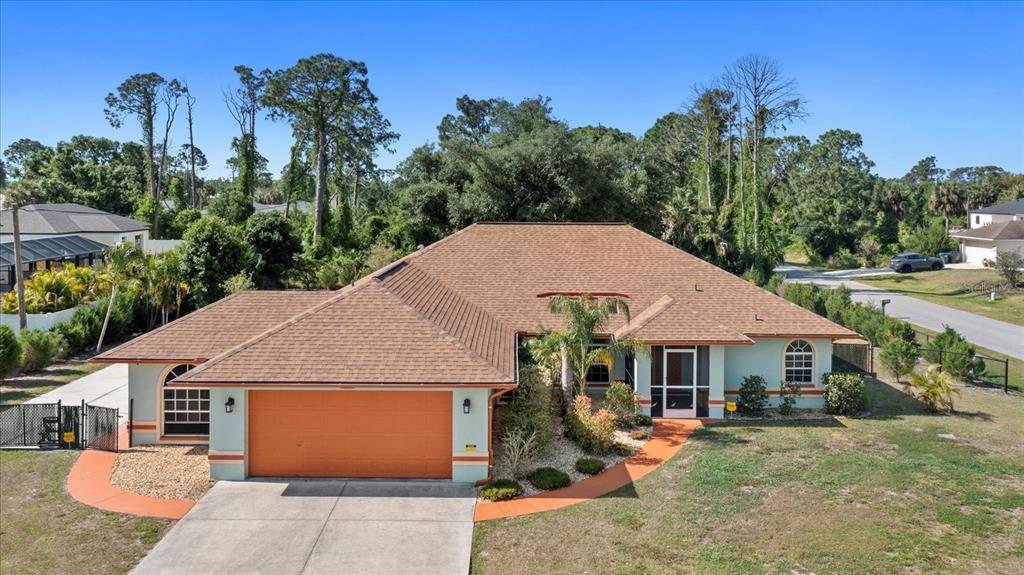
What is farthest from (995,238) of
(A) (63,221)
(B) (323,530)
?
(A) (63,221)

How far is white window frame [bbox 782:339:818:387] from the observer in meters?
21.0

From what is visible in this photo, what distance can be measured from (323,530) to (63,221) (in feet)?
147

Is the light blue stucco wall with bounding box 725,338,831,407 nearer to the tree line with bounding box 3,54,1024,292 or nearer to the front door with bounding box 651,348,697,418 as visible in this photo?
the front door with bounding box 651,348,697,418

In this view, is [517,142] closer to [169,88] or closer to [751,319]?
[751,319]

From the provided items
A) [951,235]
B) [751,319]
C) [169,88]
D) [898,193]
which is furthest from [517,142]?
[898,193]

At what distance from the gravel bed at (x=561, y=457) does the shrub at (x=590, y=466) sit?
0.10m

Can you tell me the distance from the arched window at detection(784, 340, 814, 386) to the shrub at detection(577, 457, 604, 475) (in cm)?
856

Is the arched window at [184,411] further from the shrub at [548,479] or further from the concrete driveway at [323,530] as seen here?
the shrub at [548,479]

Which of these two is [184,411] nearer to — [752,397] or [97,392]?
[97,392]

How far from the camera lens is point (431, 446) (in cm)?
1498

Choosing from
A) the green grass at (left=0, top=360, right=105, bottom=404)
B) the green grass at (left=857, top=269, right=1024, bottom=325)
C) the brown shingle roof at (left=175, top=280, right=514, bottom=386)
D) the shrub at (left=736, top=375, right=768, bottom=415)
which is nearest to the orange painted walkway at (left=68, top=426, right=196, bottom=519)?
the brown shingle roof at (left=175, top=280, right=514, bottom=386)

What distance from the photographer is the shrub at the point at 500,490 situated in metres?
13.9

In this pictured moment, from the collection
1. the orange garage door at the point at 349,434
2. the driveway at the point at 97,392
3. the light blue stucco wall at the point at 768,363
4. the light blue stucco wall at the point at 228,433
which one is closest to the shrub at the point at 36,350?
the driveway at the point at 97,392

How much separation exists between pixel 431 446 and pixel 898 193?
80826 mm
